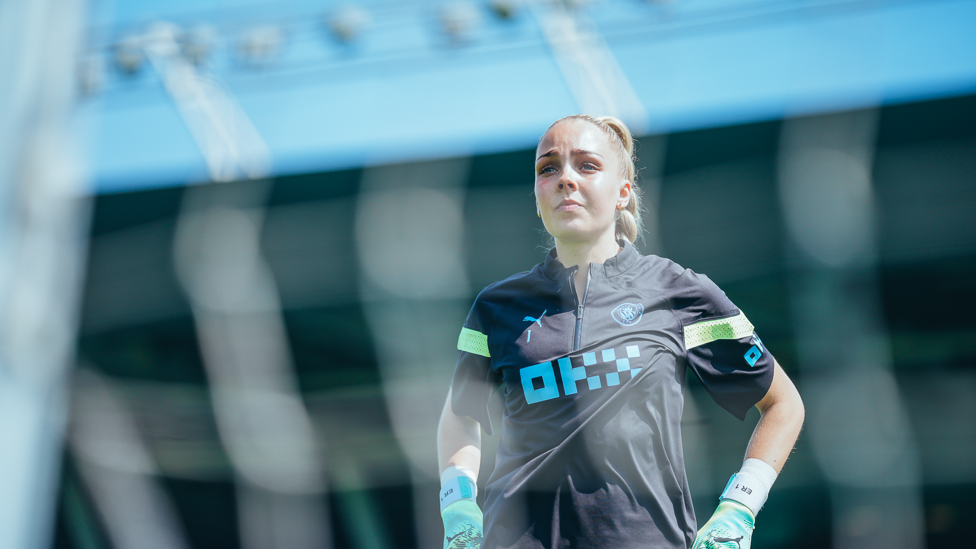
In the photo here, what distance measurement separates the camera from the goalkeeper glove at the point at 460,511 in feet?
2.62

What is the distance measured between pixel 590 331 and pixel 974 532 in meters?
4.21

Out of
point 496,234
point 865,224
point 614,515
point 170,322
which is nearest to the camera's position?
point 614,515

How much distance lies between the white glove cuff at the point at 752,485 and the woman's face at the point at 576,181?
0.32 m

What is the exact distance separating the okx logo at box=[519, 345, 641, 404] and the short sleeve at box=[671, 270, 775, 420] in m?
0.08

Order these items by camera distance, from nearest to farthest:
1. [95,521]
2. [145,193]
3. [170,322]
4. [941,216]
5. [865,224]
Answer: [865,224] < [941,216] < [145,193] < [170,322] < [95,521]

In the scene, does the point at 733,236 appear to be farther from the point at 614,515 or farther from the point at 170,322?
the point at 170,322

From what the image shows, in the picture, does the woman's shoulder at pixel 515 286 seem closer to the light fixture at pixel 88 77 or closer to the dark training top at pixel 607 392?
the dark training top at pixel 607 392

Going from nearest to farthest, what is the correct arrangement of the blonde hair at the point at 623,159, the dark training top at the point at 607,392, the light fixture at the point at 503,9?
the dark training top at the point at 607,392, the blonde hair at the point at 623,159, the light fixture at the point at 503,9

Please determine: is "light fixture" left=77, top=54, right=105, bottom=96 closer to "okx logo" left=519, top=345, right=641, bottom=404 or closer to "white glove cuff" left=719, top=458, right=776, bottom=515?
"okx logo" left=519, top=345, right=641, bottom=404

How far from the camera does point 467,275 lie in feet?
9.91

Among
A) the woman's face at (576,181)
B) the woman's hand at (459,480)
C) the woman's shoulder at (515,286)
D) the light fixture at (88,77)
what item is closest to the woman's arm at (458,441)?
the woman's hand at (459,480)

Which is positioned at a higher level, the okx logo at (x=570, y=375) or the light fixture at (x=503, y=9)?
the light fixture at (x=503, y=9)

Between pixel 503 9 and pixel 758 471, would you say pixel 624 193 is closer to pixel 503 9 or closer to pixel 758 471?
pixel 758 471

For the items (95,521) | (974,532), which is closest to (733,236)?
(974,532)
